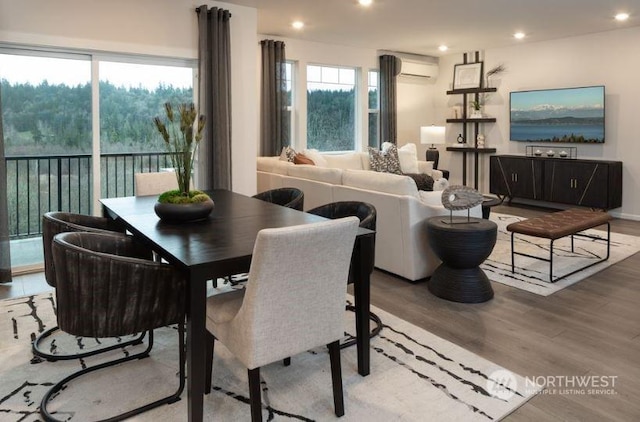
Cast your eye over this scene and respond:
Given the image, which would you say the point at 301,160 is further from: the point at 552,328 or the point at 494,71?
the point at 494,71

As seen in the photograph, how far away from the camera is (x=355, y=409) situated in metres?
2.12

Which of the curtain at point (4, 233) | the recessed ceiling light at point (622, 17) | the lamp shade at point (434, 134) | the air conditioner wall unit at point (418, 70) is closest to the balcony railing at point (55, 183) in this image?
the curtain at point (4, 233)

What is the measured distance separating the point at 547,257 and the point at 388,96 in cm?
426

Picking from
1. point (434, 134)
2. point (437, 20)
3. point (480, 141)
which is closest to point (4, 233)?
point (437, 20)

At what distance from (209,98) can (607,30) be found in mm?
5562

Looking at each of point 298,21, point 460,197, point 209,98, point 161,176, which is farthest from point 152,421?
point 298,21

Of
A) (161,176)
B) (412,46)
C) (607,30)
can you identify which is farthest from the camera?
(412,46)

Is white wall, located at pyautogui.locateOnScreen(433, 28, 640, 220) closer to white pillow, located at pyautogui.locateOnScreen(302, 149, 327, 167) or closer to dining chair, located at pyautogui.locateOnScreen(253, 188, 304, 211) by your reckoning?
white pillow, located at pyautogui.locateOnScreen(302, 149, 327, 167)

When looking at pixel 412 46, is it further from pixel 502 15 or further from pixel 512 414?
pixel 512 414

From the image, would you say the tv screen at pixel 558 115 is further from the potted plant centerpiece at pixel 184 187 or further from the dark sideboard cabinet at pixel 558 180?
the potted plant centerpiece at pixel 184 187

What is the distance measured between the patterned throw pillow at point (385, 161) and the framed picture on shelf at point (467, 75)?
96.2 inches

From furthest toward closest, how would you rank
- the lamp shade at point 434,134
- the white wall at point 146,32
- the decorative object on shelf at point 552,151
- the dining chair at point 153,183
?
the lamp shade at point 434,134
the decorative object on shelf at point 552,151
the white wall at point 146,32
the dining chair at point 153,183

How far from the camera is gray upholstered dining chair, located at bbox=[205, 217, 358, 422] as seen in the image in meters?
1.67

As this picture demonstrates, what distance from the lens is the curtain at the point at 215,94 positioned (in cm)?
484
